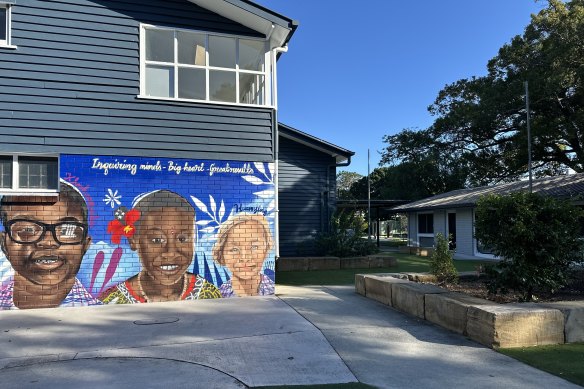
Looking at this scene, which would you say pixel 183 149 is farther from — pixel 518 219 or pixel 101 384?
pixel 518 219

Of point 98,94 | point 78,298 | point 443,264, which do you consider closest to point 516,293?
point 443,264

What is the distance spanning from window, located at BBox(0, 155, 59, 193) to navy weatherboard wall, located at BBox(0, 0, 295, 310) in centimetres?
2

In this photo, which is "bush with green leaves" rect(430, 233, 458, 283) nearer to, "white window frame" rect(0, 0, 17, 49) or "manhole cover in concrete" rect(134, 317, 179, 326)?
"manhole cover in concrete" rect(134, 317, 179, 326)

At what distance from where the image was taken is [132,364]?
5.20 meters

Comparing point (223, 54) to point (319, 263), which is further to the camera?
point (319, 263)

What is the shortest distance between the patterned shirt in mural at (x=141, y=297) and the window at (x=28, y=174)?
2.19 metres

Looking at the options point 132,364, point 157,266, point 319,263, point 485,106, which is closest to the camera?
point 132,364

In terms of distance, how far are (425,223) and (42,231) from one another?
69.4ft

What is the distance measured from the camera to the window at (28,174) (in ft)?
27.9

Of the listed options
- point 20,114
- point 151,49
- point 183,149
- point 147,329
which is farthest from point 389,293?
point 20,114

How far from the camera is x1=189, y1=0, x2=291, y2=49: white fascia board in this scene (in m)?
9.31

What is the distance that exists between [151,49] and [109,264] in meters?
4.41

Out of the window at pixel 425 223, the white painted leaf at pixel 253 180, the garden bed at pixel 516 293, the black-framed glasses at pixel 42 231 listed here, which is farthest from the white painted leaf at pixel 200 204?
the window at pixel 425 223

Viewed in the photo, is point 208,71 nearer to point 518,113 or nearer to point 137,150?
point 137,150
